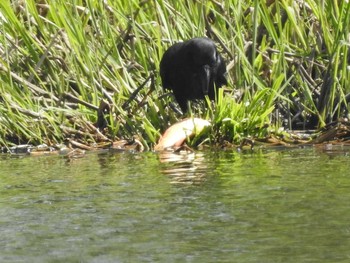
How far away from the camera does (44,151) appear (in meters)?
7.28

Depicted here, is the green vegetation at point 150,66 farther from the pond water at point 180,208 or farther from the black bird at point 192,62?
the pond water at point 180,208

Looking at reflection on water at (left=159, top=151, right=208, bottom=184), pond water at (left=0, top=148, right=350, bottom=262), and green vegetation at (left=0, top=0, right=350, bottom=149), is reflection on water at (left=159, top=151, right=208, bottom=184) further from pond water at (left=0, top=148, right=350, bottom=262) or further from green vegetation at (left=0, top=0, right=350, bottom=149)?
green vegetation at (left=0, top=0, right=350, bottom=149)

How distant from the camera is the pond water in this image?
12.7 ft

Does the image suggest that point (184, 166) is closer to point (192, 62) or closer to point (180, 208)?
point (180, 208)

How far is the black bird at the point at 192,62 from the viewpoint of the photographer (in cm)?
791

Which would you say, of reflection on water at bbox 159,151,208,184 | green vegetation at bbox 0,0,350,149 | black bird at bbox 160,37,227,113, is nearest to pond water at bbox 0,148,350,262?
reflection on water at bbox 159,151,208,184

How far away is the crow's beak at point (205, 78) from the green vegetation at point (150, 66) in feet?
0.53

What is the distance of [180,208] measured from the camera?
4.75 m

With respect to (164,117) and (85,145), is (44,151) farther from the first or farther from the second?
(164,117)

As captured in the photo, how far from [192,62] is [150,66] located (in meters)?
0.35

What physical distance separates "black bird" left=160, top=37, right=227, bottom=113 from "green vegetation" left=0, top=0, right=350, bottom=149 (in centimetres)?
10

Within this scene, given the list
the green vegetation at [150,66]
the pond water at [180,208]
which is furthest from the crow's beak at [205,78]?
the pond water at [180,208]

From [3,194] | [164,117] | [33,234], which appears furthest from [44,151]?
[33,234]

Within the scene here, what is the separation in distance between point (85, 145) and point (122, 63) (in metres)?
0.72
